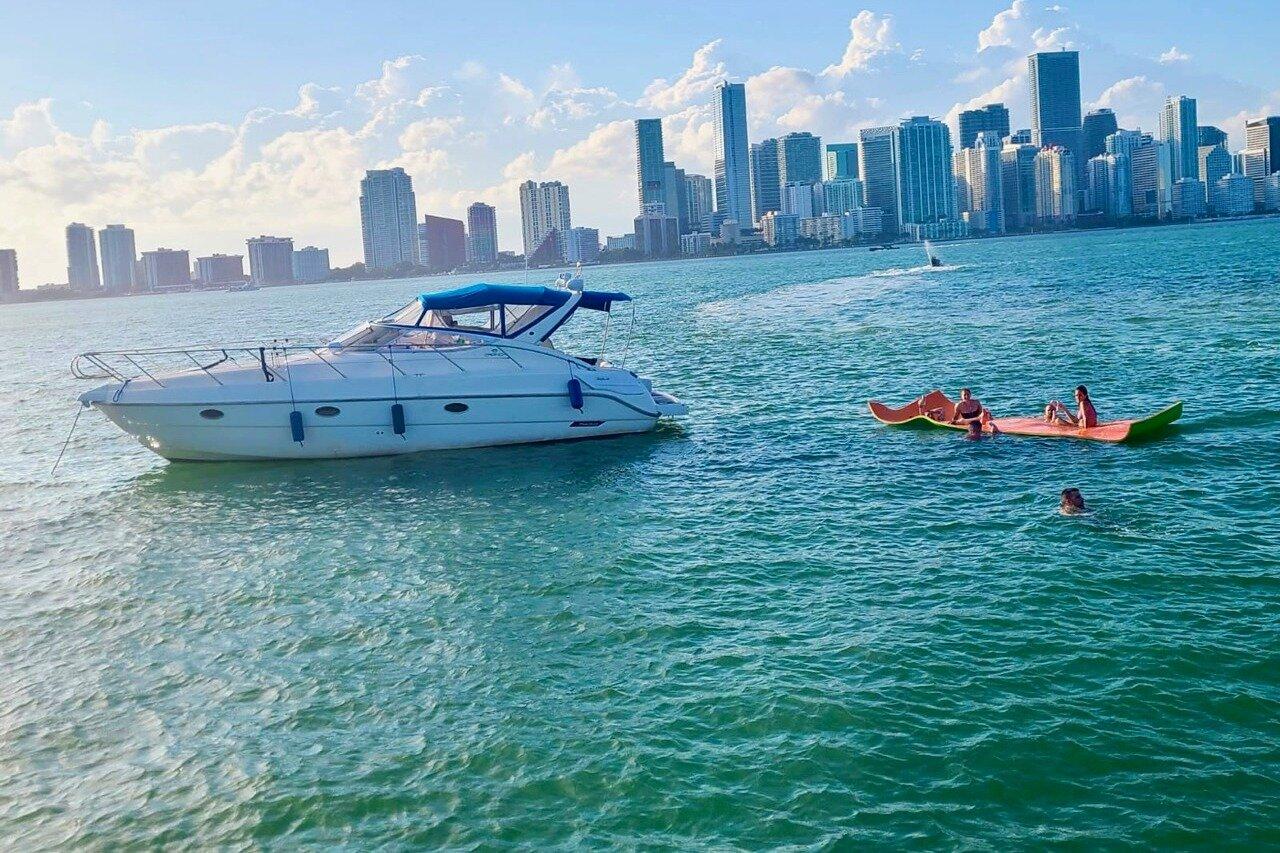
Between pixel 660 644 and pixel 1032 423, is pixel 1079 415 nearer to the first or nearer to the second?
pixel 1032 423

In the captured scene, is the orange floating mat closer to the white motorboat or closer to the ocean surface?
the ocean surface

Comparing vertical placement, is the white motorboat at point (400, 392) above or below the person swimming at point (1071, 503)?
above

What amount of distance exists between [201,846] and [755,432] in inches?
838

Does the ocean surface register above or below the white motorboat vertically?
below

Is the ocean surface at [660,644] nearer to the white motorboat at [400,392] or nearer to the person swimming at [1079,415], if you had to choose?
the white motorboat at [400,392]

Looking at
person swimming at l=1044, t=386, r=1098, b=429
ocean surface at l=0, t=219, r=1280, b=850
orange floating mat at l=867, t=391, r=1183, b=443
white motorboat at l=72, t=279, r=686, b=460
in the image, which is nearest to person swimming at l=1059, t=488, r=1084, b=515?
ocean surface at l=0, t=219, r=1280, b=850

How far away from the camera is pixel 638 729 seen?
12609 mm

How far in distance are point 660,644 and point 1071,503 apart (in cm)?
880

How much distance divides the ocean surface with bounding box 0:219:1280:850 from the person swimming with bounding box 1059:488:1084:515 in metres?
0.30

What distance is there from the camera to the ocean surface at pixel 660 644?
1107cm

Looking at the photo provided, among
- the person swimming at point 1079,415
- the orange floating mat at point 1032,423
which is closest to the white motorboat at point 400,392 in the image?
the orange floating mat at point 1032,423

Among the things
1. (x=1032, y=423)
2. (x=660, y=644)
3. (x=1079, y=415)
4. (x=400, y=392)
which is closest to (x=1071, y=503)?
(x=1079, y=415)

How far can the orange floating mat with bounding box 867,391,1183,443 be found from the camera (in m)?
25.4

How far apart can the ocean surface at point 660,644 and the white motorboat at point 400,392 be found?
0.79 m
